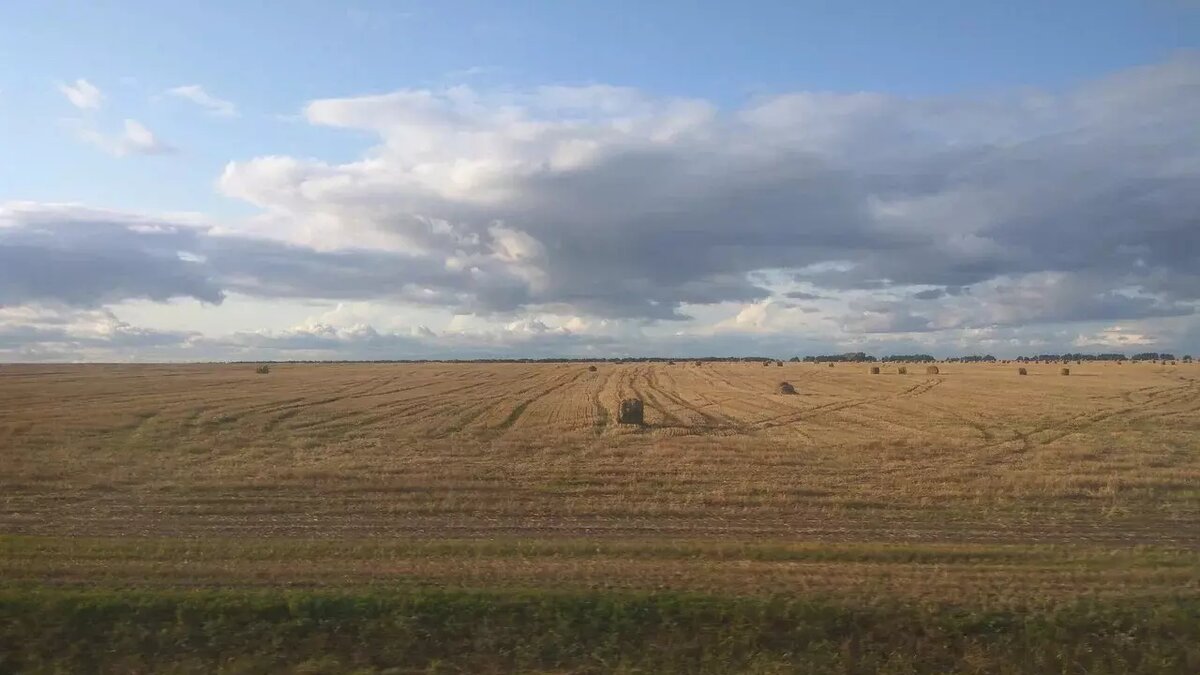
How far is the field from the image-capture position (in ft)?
30.8

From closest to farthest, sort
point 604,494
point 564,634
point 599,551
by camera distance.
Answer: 1. point 564,634
2. point 599,551
3. point 604,494

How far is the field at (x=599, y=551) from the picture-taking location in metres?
9.40

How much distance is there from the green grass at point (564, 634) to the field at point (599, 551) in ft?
0.09

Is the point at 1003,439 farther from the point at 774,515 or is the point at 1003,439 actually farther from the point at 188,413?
the point at 188,413

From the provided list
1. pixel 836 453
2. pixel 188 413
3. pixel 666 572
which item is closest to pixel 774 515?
pixel 666 572

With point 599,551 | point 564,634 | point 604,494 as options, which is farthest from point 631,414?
point 564,634

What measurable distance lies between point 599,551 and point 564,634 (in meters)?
3.53

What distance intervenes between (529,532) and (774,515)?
16.1 ft

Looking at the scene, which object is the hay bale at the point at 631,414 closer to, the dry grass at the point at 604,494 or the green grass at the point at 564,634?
the dry grass at the point at 604,494

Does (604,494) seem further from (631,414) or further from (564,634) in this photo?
(631,414)

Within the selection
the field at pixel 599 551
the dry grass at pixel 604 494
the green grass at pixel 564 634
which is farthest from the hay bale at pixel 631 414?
the green grass at pixel 564 634

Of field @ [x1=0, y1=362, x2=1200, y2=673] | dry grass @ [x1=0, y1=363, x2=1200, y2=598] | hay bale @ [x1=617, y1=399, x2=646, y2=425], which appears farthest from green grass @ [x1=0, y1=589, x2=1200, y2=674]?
hay bale @ [x1=617, y1=399, x2=646, y2=425]

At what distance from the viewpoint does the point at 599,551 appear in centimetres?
1306

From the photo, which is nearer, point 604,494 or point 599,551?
point 599,551
